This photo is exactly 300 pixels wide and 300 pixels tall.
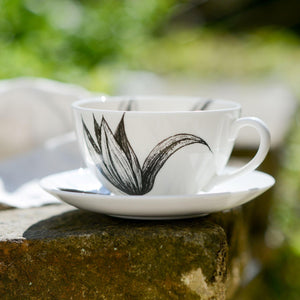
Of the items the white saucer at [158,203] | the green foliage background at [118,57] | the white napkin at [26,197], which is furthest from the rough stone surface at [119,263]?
the green foliage background at [118,57]

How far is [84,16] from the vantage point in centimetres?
377

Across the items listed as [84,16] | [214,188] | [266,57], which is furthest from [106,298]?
[84,16]

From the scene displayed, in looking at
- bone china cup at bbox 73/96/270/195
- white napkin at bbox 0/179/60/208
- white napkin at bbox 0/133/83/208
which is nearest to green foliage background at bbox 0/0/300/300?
white napkin at bbox 0/133/83/208

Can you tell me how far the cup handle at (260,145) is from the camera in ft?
3.16

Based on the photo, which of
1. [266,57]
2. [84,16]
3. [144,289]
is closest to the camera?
[144,289]

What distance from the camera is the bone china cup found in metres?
0.91

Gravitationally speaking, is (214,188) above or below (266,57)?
below

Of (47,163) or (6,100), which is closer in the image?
(47,163)

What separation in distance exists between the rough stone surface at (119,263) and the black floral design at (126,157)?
83 millimetres

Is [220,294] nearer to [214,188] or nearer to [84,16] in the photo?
[214,188]

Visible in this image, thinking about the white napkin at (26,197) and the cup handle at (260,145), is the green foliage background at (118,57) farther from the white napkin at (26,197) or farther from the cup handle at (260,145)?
the cup handle at (260,145)

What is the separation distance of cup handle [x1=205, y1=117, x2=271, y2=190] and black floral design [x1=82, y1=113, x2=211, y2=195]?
8 cm

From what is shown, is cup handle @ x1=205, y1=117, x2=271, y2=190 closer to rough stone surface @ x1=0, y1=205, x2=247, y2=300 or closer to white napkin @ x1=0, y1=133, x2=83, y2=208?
rough stone surface @ x1=0, y1=205, x2=247, y2=300

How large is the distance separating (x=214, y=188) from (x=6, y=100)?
0.96 metres
